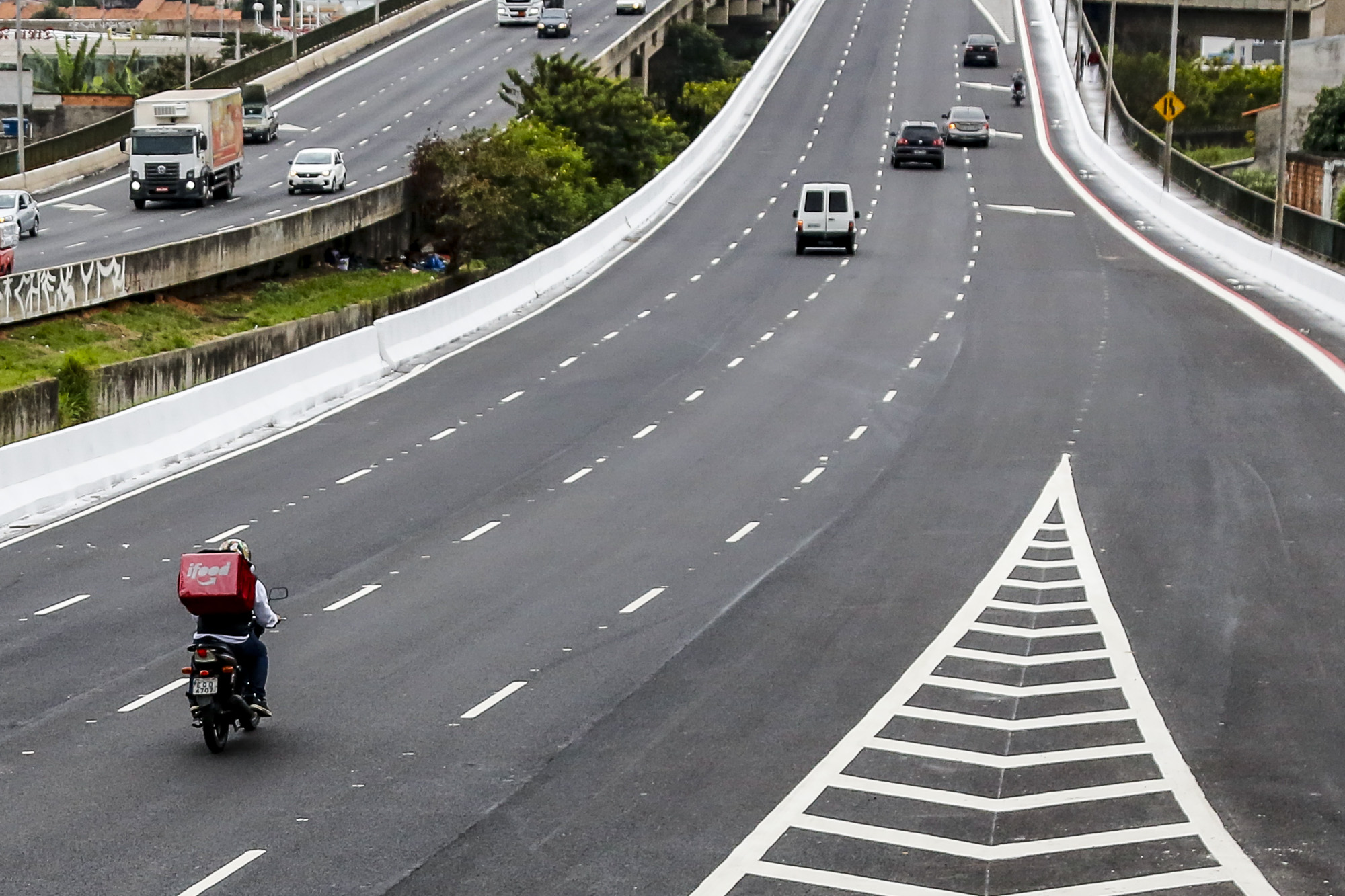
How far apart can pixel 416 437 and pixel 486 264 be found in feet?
109

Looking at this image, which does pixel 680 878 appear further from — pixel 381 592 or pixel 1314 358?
pixel 1314 358

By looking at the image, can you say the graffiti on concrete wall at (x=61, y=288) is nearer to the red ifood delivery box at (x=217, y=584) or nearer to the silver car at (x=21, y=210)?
the silver car at (x=21, y=210)

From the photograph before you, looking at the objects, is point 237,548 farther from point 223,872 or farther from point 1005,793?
point 1005,793

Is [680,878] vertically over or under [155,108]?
under

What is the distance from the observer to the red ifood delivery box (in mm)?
14039

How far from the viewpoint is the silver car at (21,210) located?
56469 millimetres

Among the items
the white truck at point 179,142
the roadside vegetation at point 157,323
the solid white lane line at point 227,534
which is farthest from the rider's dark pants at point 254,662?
the white truck at point 179,142

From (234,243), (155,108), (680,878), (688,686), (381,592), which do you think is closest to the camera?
(680,878)

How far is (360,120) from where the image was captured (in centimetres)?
8806

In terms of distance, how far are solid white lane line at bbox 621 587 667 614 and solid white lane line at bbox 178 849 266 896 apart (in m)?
7.38

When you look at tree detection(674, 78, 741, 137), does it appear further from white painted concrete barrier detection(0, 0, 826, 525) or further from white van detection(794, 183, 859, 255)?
white painted concrete barrier detection(0, 0, 826, 525)

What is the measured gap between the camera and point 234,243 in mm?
52750

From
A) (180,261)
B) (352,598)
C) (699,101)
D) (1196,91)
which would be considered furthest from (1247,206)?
(1196,91)

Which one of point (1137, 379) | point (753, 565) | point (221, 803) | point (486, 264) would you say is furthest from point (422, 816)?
point (486, 264)
